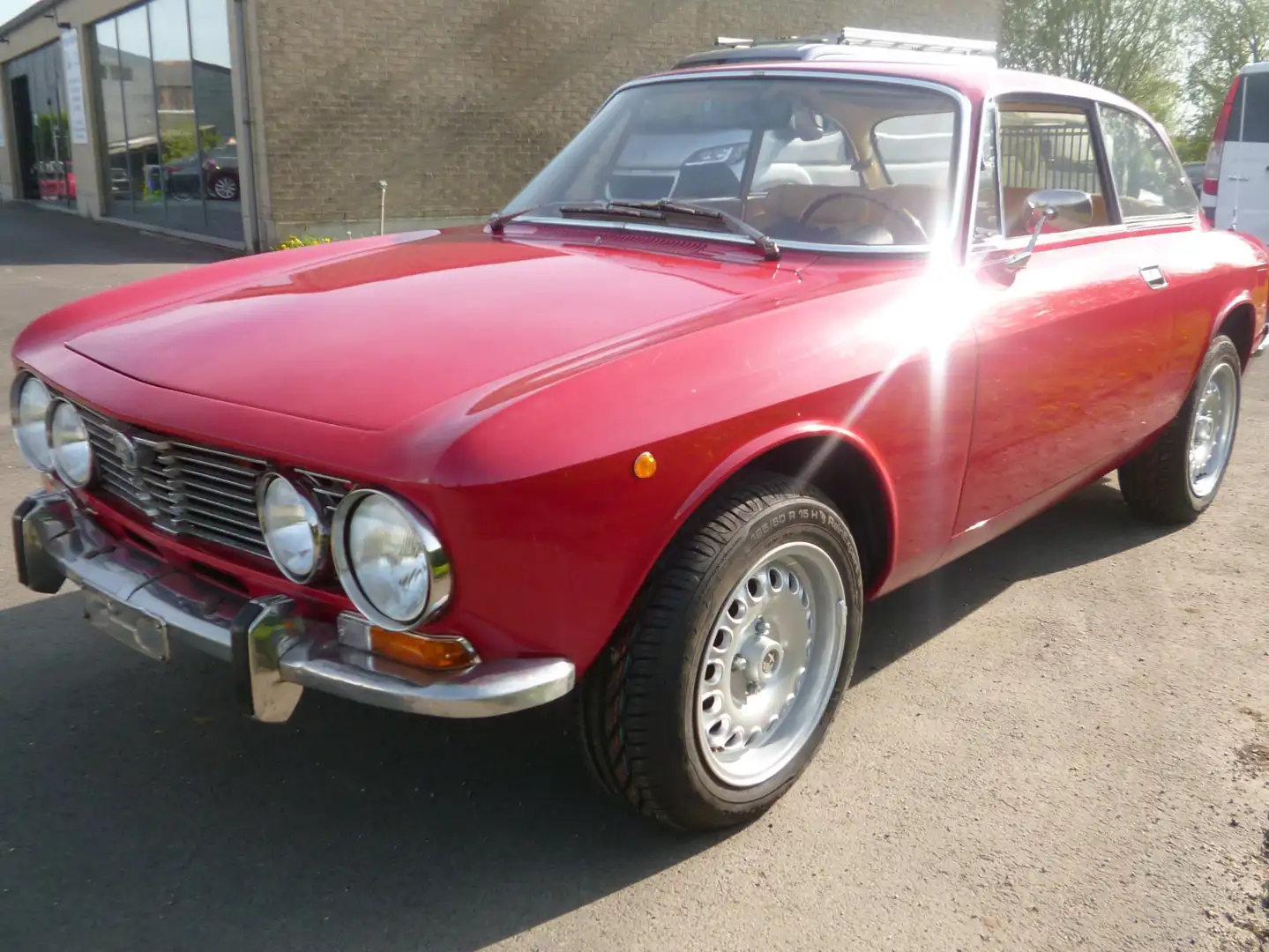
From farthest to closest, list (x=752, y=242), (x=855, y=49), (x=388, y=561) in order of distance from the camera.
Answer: (x=855, y=49)
(x=752, y=242)
(x=388, y=561)

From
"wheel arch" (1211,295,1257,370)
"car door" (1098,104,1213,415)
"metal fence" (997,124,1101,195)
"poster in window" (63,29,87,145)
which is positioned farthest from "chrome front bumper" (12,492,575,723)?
"poster in window" (63,29,87,145)

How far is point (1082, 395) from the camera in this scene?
3.51 meters

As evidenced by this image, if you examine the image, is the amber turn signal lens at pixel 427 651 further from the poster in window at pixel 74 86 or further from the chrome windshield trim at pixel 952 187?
the poster in window at pixel 74 86

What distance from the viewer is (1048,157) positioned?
4117 mm

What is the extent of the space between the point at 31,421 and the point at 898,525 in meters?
2.15

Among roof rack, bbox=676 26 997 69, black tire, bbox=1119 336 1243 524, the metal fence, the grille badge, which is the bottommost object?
black tire, bbox=1119 336 1243 524

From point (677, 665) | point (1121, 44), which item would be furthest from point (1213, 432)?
point (1121, 44)

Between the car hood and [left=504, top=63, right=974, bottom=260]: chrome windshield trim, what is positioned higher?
[left=504, top=63, right=974, bottom=260]: chrome windshield trim

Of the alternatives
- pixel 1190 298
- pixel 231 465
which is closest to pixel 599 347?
pixel 231 465

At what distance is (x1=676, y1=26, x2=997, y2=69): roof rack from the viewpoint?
12.7 feet

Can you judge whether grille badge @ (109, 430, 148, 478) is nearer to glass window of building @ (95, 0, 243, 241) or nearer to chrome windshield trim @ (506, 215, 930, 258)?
chrome windshield trim @ (506, 215, 930, 258)

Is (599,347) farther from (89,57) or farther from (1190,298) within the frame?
(89,57)

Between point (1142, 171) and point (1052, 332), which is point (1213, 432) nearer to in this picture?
point (1142, 171)

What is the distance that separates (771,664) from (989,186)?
1.58 meters
